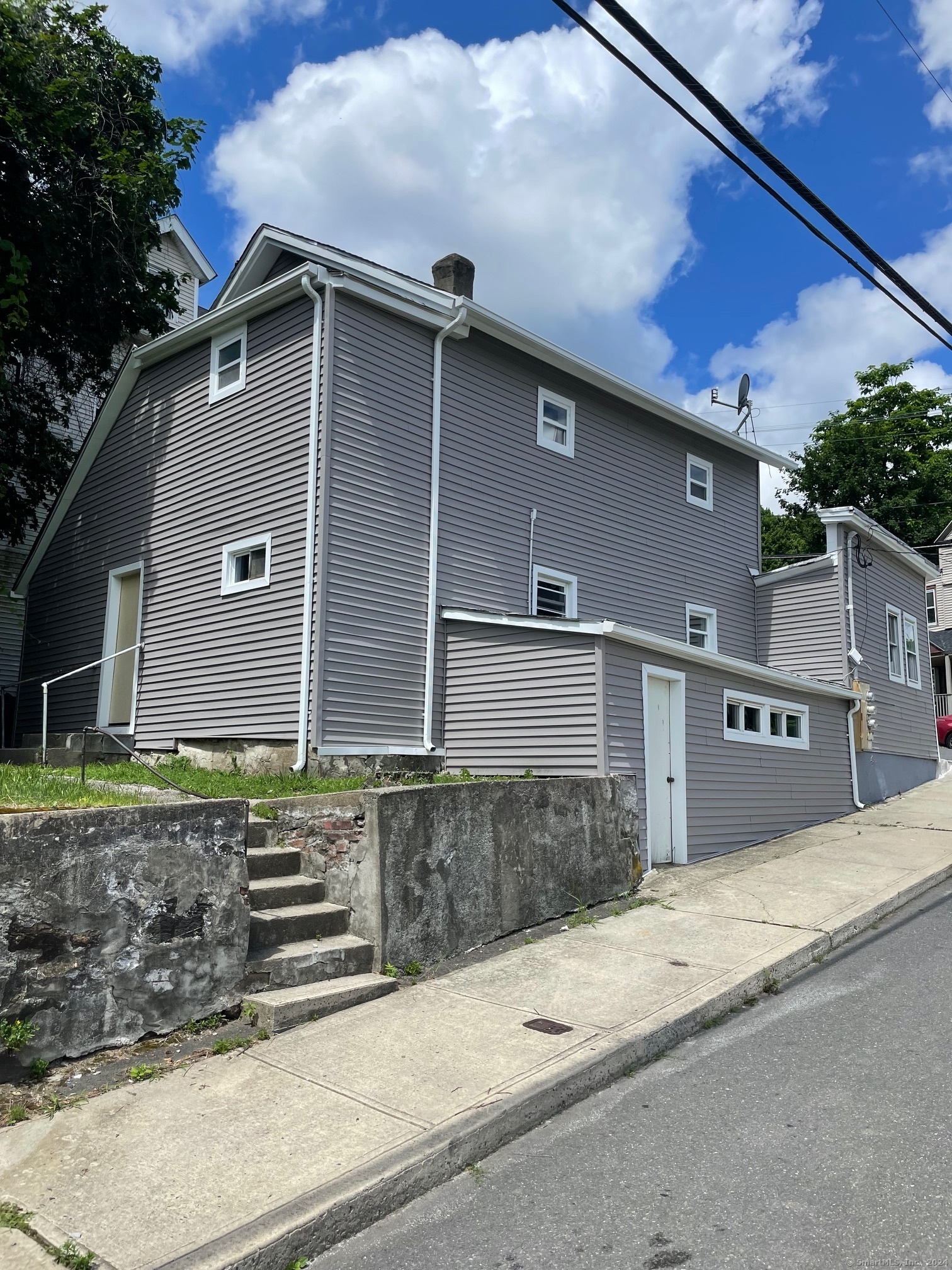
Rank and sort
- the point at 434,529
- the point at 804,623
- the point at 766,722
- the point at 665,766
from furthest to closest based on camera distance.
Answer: the point at 804,623 → the point at 766,722 → the point at 434,529 → the point at 665,766

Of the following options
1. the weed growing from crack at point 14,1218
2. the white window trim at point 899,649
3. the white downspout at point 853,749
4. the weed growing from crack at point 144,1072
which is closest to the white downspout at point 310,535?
the weed growing from crack at point 144,1072

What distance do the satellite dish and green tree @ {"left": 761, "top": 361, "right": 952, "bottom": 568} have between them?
57.0ft

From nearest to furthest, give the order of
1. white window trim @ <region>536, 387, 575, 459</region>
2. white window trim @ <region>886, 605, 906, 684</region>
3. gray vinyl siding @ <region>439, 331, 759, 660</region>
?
1. gray vinyl siding @ <region>439, 331, 759, 660</region>
2. white window trim @ <region>536, 387, 575, 459</region>
3. white window trim @ <region>886, 605, 906, 684</region>

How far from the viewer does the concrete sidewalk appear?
362cm

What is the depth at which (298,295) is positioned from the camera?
11656 millimetres

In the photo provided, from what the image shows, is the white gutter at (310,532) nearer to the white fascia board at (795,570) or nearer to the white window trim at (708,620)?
the white window trim at (708,620)

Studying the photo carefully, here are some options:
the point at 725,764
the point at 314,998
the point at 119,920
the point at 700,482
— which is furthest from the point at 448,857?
the point at 700,482

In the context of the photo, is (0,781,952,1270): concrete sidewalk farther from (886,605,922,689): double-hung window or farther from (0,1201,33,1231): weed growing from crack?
A: (886,605,922,689): double-hung window

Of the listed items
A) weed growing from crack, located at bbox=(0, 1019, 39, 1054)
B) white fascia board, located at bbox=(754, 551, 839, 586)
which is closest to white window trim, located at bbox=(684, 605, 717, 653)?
white fascia board, located at bbox=(754, 551, 839, 586)

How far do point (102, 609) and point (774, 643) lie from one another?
11.8 m

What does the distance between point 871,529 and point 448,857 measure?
44.4 ft

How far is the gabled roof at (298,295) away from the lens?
11.8 metres

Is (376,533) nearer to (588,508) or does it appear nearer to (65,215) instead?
(588,508)

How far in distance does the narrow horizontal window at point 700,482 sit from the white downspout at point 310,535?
7.91m
